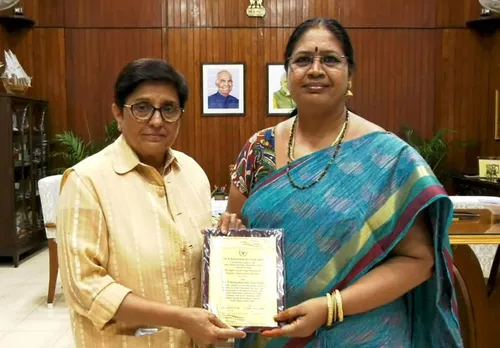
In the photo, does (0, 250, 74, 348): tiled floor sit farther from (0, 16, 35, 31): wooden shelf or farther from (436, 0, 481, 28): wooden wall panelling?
(436, 0, 481, 28): wooden wall panelling

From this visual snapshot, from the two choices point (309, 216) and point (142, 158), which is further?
point (142, 158)

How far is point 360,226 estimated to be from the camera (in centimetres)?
119

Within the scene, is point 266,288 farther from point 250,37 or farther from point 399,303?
point 250,37

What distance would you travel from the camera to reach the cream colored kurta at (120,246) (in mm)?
1160

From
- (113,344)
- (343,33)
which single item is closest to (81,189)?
(113,344)

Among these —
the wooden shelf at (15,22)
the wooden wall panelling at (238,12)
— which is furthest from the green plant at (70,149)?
the wooden wall panelling at (238,12)

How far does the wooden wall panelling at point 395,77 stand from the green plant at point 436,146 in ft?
0.77

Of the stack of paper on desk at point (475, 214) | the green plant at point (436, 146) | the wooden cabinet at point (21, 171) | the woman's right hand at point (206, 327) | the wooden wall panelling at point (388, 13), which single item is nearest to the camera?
the woman's right hand at point (206, 327)

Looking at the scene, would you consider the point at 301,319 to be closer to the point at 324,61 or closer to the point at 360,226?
the point at 360,226

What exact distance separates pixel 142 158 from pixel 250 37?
229 inches

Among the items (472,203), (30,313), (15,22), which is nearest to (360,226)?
(472,203)

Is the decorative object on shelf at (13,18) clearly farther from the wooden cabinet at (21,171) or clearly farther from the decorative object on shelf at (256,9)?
the decorative object on shelf at (256,9)

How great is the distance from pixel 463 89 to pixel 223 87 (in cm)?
336

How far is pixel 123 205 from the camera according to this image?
1.22m
